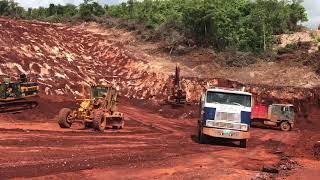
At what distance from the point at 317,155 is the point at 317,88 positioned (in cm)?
1990

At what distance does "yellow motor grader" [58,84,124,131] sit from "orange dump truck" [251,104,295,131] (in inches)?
491

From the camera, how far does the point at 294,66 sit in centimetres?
4488

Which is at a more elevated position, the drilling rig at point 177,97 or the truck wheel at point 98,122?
the drilling rig at point 177,97

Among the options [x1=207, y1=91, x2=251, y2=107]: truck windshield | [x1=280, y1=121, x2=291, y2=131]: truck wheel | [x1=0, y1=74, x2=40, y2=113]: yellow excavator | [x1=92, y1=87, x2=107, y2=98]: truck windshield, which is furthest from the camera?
[x1=280, y1=121, x2=291, y2=131]: truck wheel

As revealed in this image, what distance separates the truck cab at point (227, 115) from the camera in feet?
74.6

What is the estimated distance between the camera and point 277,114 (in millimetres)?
36000

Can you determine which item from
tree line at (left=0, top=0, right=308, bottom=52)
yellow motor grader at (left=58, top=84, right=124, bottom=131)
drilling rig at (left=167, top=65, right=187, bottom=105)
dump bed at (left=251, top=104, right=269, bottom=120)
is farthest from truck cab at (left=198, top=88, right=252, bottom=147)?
tree line at (left=0, top=0, right=308, bottom=52)

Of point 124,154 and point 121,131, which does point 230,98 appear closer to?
point 121,131

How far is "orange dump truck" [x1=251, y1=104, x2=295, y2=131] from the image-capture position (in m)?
35.9

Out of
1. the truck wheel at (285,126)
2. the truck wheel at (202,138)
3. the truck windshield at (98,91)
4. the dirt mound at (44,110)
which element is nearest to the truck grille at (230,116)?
the truck wheel at (202,138)

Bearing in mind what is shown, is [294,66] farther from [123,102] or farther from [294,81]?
[123,102]

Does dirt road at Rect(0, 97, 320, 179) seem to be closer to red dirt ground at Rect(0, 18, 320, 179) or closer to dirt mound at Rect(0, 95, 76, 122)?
red dirt ground at Rect(0, 18, 320, 179)

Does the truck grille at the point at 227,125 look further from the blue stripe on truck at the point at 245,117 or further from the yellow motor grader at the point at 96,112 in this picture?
the yellow motor grader at the point at 96,112

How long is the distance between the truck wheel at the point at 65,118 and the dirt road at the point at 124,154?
0.42m
